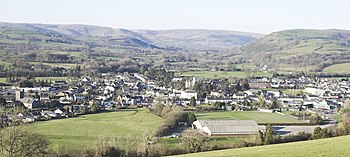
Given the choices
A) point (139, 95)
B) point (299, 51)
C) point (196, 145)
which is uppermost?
point (196, 145)

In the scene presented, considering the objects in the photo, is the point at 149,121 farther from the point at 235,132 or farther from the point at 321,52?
the point at 321,52

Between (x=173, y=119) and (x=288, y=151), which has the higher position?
(x=288, y=151)

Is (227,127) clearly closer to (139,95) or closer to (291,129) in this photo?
(291,129)

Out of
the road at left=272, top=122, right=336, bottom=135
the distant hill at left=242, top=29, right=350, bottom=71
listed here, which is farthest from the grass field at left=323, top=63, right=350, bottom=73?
the road at left=272, top=122, right=336, bottom=135

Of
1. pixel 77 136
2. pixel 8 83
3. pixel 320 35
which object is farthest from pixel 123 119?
pixel 320 35

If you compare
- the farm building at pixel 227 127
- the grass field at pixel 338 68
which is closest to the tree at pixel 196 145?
the farm building at pixel 227 127

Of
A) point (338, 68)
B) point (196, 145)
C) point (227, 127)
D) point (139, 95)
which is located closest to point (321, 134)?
point (196, 145)

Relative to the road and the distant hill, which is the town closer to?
the road

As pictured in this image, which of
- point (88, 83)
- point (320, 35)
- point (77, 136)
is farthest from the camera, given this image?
point (320, 35)
